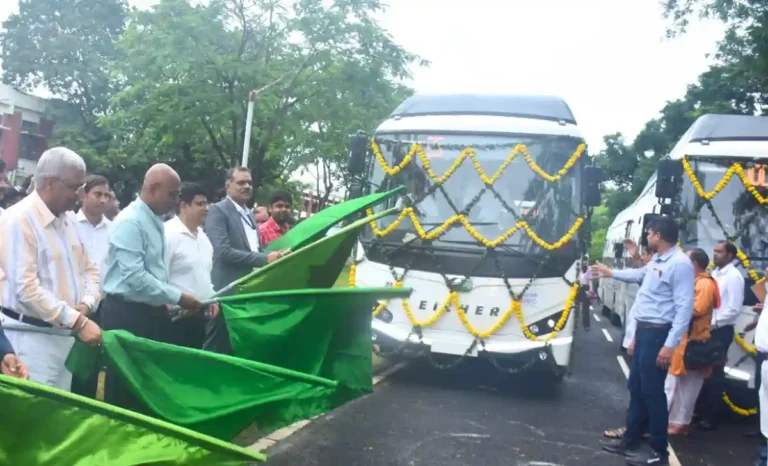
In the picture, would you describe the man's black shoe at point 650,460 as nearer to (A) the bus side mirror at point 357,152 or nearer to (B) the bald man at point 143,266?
(B) the bald man at point 143,266

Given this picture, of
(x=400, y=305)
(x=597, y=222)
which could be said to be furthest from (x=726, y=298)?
(x=597, y=222)

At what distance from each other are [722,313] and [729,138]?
229 cm

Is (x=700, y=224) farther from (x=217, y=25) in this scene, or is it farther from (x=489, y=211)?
(x=217, y=25)

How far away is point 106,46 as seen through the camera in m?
39.2

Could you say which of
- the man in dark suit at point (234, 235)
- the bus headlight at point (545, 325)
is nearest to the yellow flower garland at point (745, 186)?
the bus headlight at point (545, 325)

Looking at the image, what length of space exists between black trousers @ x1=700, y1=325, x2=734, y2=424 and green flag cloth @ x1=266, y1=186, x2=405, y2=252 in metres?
3.77

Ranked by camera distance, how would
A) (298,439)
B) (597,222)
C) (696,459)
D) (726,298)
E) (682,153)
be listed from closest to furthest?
(298,439) < (696,459) < (726,298) < (682,153) < (597,222)

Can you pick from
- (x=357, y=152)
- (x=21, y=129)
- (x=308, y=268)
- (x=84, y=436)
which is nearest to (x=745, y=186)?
(x=357, y=152)

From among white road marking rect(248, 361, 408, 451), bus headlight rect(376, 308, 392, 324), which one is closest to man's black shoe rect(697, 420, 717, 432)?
bus headlight rect(376, 308, 392, 324)

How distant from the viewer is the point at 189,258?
→ 5.10 metres

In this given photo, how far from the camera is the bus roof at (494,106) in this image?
9094 millimetres

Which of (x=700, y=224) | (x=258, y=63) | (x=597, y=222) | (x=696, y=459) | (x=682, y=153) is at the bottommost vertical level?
(x=597, y=222)

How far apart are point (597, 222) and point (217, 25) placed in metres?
74.8

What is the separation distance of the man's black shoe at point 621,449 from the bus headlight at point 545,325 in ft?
5.73
